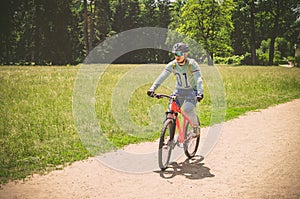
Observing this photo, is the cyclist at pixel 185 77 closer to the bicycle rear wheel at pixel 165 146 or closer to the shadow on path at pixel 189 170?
the bicycle rear wheel at pixel 165 146

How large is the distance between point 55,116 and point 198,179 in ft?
21.7

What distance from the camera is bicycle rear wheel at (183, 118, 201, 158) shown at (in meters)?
6.90

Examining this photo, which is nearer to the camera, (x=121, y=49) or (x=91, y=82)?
(x=91, y=82)

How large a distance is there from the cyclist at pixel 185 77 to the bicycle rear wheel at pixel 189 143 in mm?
334

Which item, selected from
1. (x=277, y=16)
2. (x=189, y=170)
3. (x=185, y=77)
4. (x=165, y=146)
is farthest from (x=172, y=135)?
(x=277, y=16)

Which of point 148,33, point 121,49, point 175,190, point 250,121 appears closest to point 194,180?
point 175,190

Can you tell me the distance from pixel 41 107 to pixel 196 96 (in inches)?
310

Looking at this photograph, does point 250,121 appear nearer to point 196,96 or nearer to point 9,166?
point 196,96

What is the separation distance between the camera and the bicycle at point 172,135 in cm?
628

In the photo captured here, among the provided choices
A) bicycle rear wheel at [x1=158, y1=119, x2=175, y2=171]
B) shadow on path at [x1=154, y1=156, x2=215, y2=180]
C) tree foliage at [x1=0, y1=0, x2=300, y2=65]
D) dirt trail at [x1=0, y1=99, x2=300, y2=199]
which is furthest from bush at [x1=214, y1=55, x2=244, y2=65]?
bicycle rear wheel at [x1=158, y1=119, x2=175, y2=171]

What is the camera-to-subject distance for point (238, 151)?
24.6 feet

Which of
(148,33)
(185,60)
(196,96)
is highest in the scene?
(148,33)

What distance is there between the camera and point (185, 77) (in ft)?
21.7

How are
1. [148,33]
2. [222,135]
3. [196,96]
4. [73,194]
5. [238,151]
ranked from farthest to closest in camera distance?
[148,33]
[222,135]
[238,151]
[196,96]
[73,194]
